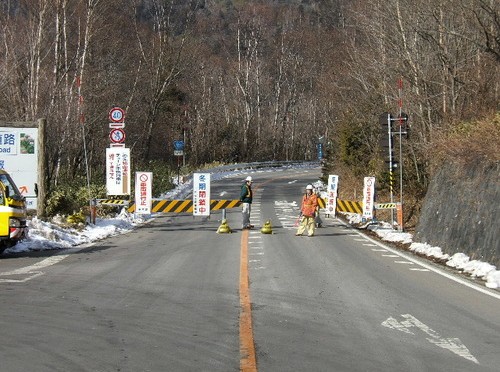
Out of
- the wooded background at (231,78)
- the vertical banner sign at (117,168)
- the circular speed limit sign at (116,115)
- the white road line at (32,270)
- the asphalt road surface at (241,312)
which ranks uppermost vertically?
the wooded background at (231,78)

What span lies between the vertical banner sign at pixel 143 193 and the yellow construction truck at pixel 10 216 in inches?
321

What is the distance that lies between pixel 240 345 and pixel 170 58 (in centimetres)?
4423

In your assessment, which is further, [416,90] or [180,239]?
[416,90]

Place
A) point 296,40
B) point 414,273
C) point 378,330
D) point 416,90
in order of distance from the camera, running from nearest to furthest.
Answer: point 378,330 < point 414,273 < point 416,90 < point 296,40

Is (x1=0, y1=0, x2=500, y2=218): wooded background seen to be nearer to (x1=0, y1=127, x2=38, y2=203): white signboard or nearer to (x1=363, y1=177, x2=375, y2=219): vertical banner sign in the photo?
(x1=363, y1=177, x2=375, y2=219): vertical banner sign

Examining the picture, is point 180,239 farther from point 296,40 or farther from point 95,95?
point 296,40


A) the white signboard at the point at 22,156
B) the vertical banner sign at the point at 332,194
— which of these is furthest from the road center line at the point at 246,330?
the vertical banner sign at the point at 332,194

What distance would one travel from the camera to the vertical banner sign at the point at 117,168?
85.2ft

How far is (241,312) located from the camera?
31.6 ft

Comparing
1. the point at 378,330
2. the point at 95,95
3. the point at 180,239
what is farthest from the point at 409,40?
the point at 378,330

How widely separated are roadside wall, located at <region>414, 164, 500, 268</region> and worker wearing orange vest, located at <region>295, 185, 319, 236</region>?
3.30 meters

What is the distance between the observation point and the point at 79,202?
1115 inches

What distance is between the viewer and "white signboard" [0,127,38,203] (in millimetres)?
22172

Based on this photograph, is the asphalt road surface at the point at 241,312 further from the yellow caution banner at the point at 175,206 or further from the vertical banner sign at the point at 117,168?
the vertical banner sign at the point at 117,168
